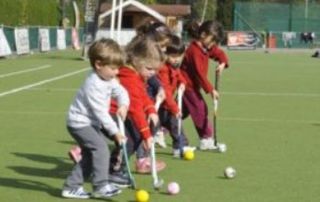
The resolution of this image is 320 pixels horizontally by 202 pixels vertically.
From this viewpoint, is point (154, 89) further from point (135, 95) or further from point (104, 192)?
point (104, 192)

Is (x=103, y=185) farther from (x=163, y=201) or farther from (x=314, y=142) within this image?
(x=314, y=142)

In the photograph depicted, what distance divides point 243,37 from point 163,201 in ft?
156

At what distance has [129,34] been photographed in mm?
49812

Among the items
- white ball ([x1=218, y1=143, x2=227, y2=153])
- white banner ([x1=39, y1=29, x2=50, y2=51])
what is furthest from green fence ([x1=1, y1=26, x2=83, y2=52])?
white ball ([x1=218, y1=143, x2=227, y2=153])

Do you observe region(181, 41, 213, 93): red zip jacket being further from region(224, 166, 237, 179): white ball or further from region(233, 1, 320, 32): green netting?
region(233, 1, 320, 32): green netting

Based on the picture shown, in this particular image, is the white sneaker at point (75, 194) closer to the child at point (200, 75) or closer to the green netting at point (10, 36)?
the child at point (200, 75)

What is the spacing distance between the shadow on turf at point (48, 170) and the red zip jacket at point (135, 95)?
4.00 ft

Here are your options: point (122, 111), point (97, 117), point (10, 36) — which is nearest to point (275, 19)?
point (10, 36)

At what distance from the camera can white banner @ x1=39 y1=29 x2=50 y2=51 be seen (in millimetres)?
40412

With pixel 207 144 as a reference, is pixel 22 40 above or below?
below

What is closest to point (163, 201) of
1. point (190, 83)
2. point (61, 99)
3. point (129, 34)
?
point (190, 83)

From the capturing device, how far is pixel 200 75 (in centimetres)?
984

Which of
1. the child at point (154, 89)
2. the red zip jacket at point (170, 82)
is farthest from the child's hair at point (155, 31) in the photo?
the red zip jacket at point (170, 82)

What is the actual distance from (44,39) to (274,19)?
27.5 meters
